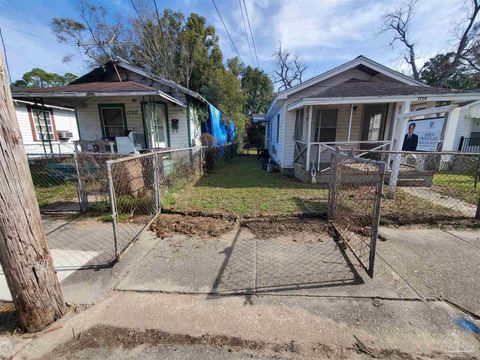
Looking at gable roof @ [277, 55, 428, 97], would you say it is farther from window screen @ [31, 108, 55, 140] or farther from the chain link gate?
window screen @ [31, 108, 55, 140]

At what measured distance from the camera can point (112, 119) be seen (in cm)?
964

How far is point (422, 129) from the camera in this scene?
5.95 meters

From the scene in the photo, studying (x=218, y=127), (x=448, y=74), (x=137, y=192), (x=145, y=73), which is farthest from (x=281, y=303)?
(x=448, y=74)

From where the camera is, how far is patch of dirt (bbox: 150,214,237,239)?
383cm

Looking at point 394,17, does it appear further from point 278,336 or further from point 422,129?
point 278,336

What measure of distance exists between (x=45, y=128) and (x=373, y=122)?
17.9 meters

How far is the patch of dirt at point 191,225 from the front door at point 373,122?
7.77 m

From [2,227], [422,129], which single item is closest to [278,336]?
[2,227]

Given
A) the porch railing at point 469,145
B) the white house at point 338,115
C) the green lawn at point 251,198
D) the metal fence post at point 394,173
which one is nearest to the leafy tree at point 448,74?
the porch railing at point 469,145

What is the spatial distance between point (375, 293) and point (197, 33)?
1120 inches

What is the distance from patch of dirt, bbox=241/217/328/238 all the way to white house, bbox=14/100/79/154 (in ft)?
39.2

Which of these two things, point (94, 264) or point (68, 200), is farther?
point (68, 200)

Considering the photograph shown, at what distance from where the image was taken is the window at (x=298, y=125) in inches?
353

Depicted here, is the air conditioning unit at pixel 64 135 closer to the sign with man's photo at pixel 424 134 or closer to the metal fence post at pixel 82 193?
the metal fence post at pixel 82 193
